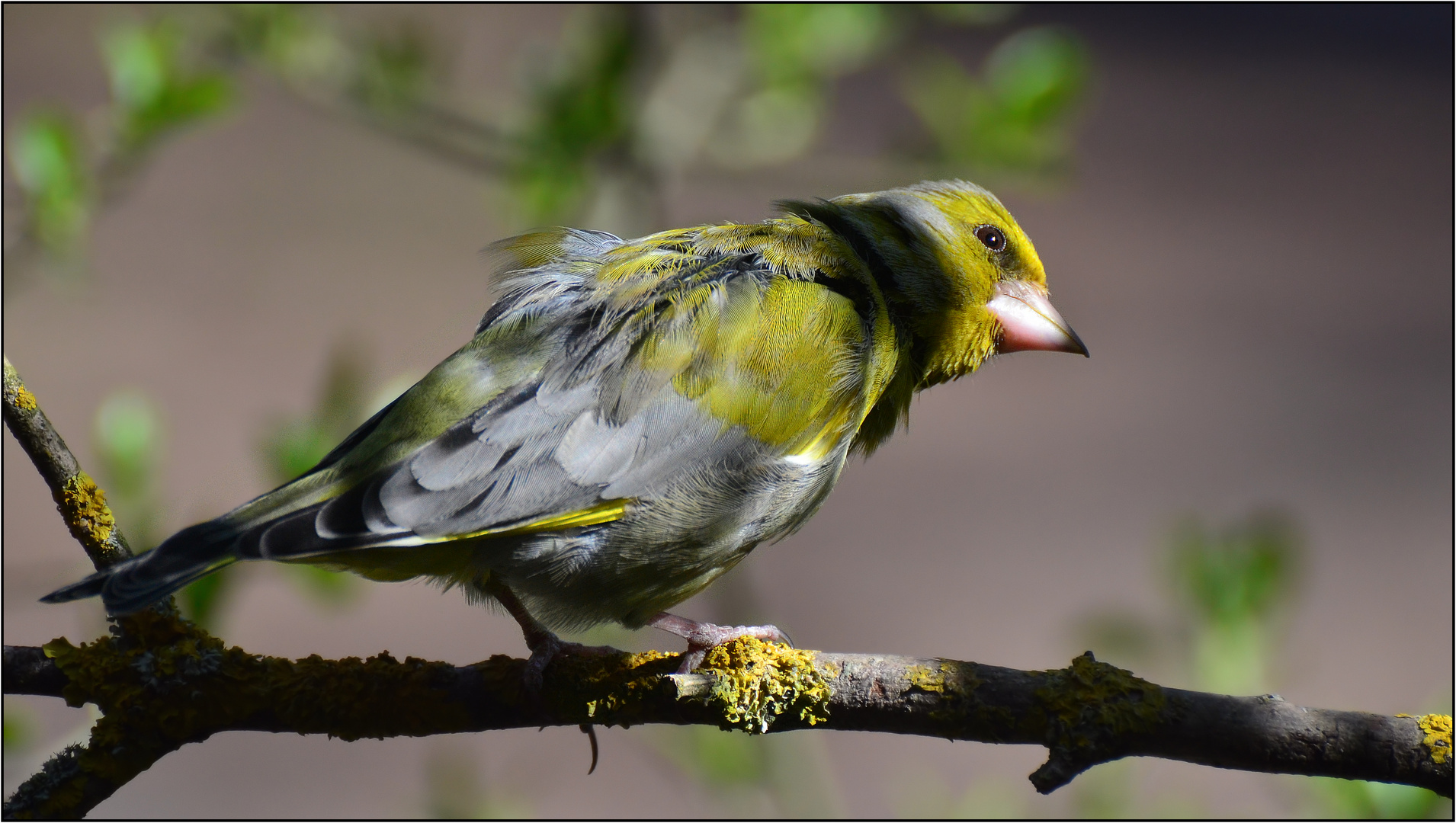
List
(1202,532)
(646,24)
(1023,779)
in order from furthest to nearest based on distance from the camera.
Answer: (1023,779), (646,24), (1202,532)

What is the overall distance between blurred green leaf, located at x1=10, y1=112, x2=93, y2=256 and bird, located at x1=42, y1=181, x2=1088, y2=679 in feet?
3.44

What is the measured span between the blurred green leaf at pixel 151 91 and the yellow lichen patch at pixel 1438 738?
3068 millimetres

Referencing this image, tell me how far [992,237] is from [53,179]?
2450mm

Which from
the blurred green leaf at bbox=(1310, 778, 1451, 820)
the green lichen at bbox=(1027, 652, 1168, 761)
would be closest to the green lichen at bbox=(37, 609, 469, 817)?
the green lichen at bbox=(1027, 652, 1168, 761)

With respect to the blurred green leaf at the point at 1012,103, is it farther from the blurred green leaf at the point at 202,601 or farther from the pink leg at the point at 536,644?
the blurred green leaf at the point at 202,601

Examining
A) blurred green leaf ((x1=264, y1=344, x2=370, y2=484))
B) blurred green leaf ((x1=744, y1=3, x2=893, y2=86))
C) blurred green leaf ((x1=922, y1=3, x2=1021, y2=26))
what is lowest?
blurred green leaf ((x1=264, y1=344, x2=370, y2=484))

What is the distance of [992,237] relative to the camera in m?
3.34

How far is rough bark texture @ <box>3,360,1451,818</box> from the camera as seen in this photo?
2.20m

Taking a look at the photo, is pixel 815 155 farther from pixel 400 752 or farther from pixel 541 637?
pixel 400 752

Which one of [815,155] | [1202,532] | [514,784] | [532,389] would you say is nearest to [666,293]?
[532,389]

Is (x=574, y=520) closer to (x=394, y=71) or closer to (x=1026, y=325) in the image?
(x=1026, y=325)

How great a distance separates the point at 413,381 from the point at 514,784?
8.53ft

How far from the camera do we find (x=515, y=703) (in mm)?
2352

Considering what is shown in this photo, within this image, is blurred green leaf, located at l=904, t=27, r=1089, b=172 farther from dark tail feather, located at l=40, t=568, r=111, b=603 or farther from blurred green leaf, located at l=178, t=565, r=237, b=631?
dark tail feather, located at l=40, t=568, r=111, b=603
